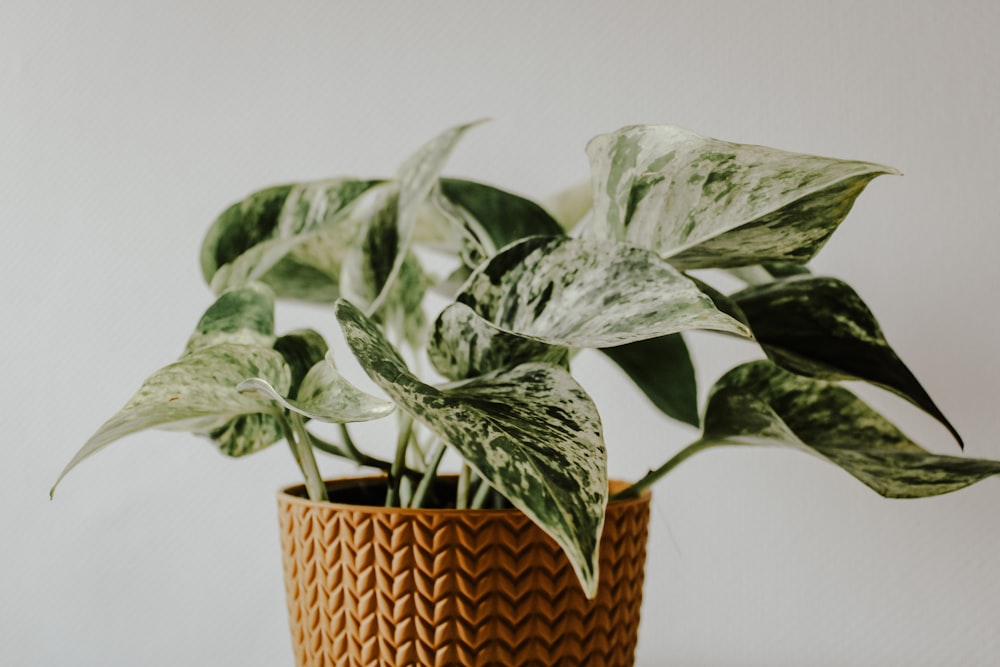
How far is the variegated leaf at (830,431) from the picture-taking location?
1.50ft

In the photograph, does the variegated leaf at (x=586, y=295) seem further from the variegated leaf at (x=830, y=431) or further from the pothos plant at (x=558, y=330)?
the variegated leaf at (x=830, y=431)

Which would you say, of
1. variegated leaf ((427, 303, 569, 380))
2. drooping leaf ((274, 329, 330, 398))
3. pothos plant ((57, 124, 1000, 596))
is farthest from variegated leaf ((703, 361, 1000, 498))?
drooping leaf ((274, 329, 330, 398))

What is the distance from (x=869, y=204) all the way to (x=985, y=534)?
0.89 ft

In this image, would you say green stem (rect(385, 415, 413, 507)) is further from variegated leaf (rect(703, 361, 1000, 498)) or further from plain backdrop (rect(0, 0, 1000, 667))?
plain backdrop (rect(0, 0, 1000, 667))

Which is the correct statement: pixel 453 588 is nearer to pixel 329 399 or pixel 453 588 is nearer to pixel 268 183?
pixel 329 399

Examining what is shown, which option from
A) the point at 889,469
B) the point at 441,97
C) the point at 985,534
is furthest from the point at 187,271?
the point at 985,534

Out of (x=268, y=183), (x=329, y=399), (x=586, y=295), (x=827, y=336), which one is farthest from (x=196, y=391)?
(x=268, y=183)

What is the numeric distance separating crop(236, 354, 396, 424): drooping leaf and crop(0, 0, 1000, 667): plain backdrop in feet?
1.22

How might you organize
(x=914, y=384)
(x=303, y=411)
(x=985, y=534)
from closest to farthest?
(x=303, y=411)
(x=914, y=384)
(x=985, y=534)

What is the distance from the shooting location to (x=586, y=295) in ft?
1.25

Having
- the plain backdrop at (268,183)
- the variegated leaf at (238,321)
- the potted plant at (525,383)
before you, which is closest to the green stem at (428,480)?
the potted plant at (525,383)

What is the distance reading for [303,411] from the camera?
36 cm

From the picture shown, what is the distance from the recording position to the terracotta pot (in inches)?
16.7

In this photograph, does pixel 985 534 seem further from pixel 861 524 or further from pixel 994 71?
pixel 994 71
